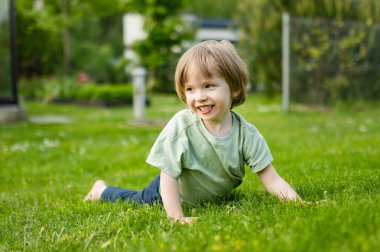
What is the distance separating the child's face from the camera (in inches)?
121

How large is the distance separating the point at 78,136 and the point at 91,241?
6.75m

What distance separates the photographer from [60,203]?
4.04 meters

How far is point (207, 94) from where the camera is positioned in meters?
3.09

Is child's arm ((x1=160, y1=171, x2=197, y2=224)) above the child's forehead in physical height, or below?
below

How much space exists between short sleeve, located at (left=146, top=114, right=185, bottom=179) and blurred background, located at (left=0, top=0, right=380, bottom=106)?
83cm

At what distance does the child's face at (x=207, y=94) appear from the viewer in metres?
3.09

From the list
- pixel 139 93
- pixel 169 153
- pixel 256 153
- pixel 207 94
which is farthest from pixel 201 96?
pixel 139 93

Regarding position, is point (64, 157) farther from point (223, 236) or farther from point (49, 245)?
point (223, 236)

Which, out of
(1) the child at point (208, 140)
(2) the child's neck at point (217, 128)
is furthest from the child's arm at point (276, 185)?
(2) the child's neck at point (217, 128)

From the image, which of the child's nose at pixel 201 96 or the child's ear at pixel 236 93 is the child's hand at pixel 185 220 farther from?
the child's ear at pixel 236 93

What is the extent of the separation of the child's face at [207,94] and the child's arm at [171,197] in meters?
0.45

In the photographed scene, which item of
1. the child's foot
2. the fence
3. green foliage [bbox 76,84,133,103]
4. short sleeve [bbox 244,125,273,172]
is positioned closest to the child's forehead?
short sleeve [bbox 244,125,273,172]

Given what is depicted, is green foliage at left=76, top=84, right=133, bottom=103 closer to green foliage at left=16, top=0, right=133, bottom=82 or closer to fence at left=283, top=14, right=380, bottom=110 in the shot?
green foliage at left=16, top=0, right=133, bottom=82

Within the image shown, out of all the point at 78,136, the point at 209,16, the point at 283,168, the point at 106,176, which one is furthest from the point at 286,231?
the point at 209,16
